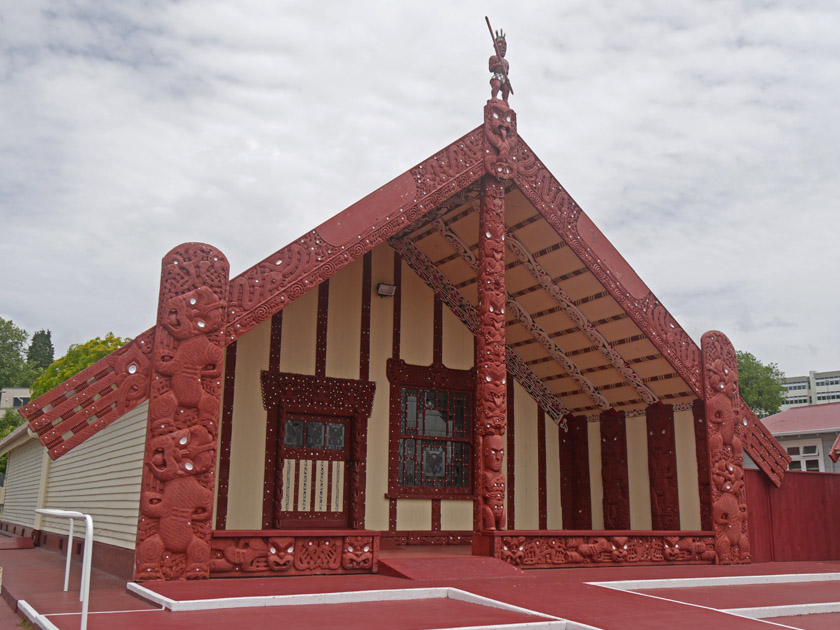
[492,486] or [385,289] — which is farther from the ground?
[385,289]

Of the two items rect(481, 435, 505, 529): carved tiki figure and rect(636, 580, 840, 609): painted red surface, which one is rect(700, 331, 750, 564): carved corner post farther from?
rect(481, 435, 505, 529): carved tiki figure

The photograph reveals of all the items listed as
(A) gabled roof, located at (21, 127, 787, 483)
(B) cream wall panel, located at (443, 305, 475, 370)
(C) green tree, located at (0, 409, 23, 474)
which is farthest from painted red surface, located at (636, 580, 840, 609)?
(C) green tree, located at (0, 409, 23, 474)

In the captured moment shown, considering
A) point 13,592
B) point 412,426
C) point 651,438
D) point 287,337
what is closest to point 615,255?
point 651,438

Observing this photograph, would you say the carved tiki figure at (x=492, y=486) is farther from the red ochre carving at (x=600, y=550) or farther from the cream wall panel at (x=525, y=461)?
the cream wall panel at (x=525, y=461)

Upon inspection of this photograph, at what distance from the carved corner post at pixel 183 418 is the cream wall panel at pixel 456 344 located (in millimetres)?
5007

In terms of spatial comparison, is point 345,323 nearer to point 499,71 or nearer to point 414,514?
point 414,514

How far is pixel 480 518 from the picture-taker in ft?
26.1

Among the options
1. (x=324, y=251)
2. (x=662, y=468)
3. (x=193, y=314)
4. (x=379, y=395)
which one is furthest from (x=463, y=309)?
(x=193, y=314)

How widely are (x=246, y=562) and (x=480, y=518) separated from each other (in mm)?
2467

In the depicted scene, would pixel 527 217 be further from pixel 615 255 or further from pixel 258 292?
pixel 258 292

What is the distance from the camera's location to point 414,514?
1059 centimetres

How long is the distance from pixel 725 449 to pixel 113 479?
7267 millimetres

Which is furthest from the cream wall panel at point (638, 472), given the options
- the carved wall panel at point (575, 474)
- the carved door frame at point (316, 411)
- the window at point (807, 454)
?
the window at point (807, 454)

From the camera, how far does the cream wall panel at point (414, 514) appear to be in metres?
10.5
